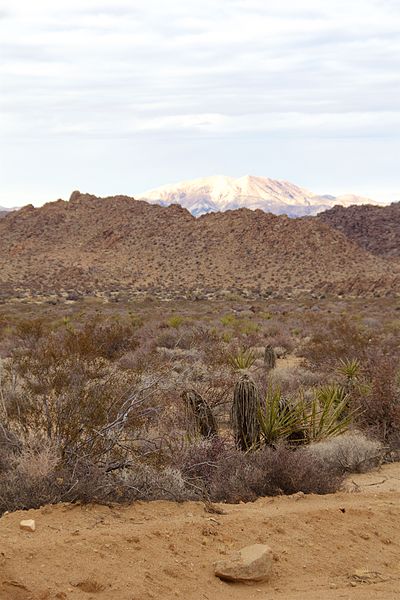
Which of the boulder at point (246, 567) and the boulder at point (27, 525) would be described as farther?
the boulder at point (27, 525)

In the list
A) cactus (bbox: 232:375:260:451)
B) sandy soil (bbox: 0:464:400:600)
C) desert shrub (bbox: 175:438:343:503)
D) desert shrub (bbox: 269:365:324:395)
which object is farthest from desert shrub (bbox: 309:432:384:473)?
desert shrub (bbox: 269:365:324:395)

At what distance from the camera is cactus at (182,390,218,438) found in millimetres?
8508

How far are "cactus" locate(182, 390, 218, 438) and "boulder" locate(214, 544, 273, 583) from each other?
3.19 metres

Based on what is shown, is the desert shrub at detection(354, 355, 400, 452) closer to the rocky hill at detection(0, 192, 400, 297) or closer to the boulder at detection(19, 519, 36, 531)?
the boulder at detection(19, 519, 36, 531)

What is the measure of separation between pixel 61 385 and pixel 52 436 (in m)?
0.90

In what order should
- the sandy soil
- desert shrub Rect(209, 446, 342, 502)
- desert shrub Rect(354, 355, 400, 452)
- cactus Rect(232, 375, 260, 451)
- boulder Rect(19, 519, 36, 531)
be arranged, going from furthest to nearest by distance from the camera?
1. desert shrub Rect(354, 355, 400, 452)
2. cactus Rect(232, 375, 260, 451)
3. desert shrub Rect(209, 446, 342, 502)
4. boulder Rect(19, 519, 36, 531)
5. the sandy soil

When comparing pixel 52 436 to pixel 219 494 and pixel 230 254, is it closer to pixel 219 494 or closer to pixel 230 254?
pixel 219 494

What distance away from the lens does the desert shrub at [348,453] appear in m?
8.13

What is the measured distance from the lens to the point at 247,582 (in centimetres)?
505

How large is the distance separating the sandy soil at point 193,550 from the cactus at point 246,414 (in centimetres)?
139

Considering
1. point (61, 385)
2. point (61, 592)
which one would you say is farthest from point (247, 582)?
point (61, 385)

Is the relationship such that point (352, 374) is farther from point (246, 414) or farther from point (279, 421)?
point (246, 414)

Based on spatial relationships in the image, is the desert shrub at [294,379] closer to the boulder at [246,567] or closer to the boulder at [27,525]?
the boulder at [246,567]

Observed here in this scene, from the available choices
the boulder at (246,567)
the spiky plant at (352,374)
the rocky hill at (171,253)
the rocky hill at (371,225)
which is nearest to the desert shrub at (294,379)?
the spiky plant at (352,374)
